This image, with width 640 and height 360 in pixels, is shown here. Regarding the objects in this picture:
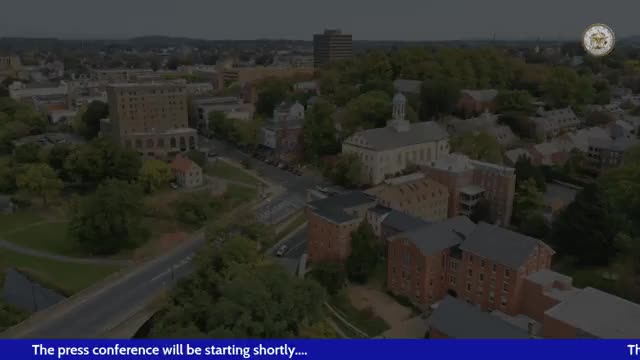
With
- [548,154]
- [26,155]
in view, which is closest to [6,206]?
[26,155]

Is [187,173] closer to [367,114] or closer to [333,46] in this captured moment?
[367,114]

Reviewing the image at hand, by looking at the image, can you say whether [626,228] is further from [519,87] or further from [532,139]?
[519,87]

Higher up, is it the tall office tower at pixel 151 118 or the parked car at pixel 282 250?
the tall office tower at pixel 151 118

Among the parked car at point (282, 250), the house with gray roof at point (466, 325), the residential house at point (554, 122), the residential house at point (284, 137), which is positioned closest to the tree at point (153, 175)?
the residential house at point (284, 137)

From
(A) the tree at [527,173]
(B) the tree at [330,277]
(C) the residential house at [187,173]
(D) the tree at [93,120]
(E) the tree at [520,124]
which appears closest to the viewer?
(B) the tree at [330,277]

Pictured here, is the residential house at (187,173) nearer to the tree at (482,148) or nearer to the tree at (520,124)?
the tree at (482,148)

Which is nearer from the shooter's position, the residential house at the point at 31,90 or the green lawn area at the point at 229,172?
the green lawn area at the point at 229,172

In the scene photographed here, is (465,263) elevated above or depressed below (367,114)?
below

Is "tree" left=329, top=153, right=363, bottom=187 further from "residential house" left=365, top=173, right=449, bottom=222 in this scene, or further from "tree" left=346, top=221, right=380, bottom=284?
"tree" left=346, top=221, right=380, bottom=284
